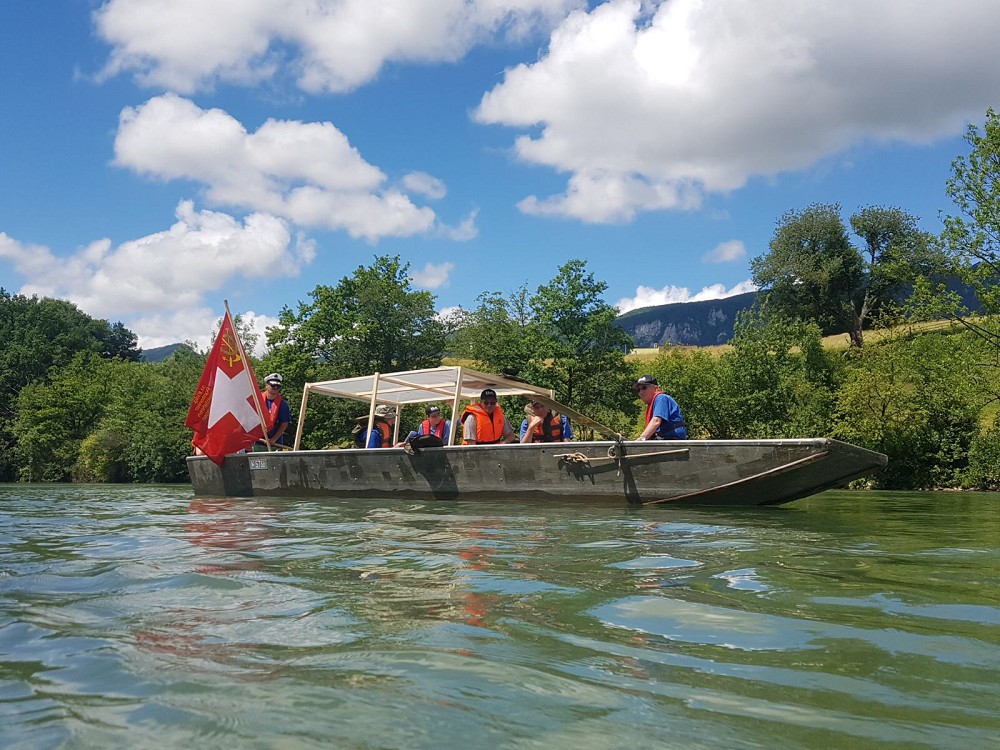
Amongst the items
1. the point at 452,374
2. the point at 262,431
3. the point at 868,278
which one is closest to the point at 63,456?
the point at 262,431

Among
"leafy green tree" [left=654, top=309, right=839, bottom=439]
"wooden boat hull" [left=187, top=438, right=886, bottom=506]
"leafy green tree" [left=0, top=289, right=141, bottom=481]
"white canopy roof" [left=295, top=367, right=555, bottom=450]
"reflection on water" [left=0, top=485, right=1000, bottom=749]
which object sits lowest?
"reflection on water" [left=0, top=485, right=1000, bottom=749]

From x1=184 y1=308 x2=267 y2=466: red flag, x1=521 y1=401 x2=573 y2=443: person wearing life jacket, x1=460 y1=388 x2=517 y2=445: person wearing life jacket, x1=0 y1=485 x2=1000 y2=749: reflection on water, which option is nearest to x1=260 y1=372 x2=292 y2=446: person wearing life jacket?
x1=184 y1=308 x2=267 y2=466: red flag

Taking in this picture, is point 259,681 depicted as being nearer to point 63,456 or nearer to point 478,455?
point 478,455

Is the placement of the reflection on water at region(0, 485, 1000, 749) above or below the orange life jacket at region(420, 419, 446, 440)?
below

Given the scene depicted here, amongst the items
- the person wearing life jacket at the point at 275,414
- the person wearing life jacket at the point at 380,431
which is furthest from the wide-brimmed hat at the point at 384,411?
the person wearing life jacket at the point at 275,414

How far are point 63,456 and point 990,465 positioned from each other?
164ft

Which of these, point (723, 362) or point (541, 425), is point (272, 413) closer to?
point (541, 425)

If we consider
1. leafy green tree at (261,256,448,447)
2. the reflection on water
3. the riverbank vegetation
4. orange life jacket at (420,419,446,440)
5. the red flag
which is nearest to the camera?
the reflection on water

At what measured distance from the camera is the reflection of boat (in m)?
10.1

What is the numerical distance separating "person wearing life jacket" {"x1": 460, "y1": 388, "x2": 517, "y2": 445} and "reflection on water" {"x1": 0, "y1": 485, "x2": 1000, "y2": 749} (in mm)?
6616

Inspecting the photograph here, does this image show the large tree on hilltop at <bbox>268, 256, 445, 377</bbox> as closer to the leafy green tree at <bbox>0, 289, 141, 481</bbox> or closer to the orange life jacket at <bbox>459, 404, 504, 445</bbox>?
the leafy green tree at <bbox>0, 289, 141, 481</bbox>

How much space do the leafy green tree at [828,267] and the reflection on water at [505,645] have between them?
5377cm

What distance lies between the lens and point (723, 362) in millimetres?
36438

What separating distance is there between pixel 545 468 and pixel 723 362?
26565 mm
